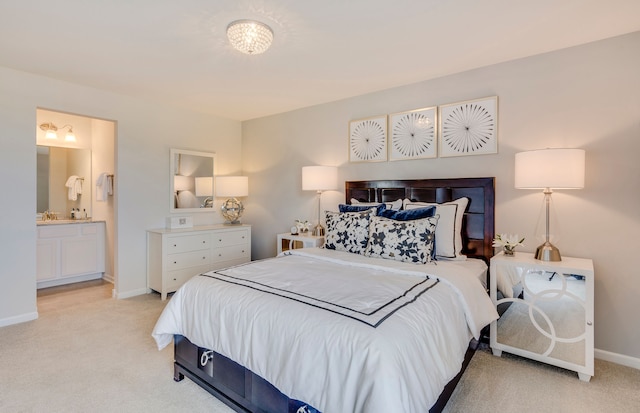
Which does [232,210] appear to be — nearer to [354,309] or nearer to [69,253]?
[69,253]

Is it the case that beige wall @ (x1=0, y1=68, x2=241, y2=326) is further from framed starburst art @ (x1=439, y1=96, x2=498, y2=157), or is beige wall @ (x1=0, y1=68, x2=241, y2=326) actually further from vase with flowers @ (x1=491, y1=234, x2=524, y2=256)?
vase with flowers @ (x1=491, y1=234, x2=524, y2=256)

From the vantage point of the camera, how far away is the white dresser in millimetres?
3777

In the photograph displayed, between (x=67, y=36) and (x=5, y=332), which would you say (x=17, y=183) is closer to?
(x=5, y=332)

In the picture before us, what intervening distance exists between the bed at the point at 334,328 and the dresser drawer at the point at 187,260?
6.02ft

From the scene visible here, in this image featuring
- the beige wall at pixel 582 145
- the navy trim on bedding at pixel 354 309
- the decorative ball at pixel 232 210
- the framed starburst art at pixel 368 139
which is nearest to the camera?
the navy trim on bedding at pixel 354 309

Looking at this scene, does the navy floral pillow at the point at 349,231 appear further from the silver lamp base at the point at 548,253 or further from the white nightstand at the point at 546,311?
the silver lamp base at the point at 548,253

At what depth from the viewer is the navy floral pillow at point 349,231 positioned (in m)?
2.74

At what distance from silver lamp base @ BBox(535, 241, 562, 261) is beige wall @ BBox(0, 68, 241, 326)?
3.99 metres

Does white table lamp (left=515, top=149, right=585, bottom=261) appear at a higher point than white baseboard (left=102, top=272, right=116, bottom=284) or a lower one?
higher

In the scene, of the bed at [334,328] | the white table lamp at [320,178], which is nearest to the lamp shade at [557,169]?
the bed at [334,328]

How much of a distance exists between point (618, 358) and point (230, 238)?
405cm

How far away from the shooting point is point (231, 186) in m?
4.61

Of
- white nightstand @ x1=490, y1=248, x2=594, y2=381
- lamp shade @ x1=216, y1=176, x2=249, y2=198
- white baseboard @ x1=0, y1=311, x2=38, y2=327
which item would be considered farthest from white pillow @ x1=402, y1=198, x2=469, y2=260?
white baseboard @ x1=0, y1=311, x2=38, y2=327

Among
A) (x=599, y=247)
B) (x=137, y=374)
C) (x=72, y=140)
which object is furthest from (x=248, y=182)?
(x=599, y=247)
